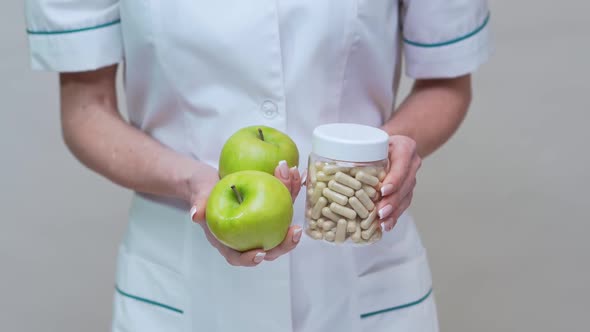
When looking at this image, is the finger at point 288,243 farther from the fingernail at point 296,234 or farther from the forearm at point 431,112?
the forearm at point 431,112

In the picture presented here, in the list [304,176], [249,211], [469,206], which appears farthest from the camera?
[469,206]

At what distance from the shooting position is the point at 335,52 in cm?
103

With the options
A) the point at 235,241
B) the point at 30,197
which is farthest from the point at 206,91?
the point at 30,197

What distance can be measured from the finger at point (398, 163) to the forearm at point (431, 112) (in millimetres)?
93

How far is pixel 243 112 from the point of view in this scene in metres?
1.03

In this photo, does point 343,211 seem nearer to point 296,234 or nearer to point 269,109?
point 296,234

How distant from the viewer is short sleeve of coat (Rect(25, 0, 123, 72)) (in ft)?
3.47

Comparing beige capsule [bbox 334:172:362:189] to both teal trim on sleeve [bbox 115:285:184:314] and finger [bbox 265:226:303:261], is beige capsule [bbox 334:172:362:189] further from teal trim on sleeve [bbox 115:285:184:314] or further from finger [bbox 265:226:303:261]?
teal trim on sleeve [bbox 115:285:184:314]

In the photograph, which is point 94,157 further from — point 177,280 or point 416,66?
point 416,66

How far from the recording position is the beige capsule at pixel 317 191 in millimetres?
930

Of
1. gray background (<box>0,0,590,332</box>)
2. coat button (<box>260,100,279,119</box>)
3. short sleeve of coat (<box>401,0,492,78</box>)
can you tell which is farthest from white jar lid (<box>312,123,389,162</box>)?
gray background (<box>0,0,590,332</box>)

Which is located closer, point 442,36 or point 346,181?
point 346,181

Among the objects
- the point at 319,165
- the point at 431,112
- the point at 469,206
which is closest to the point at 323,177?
the point at 319,165

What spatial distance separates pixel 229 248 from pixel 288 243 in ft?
0.18
